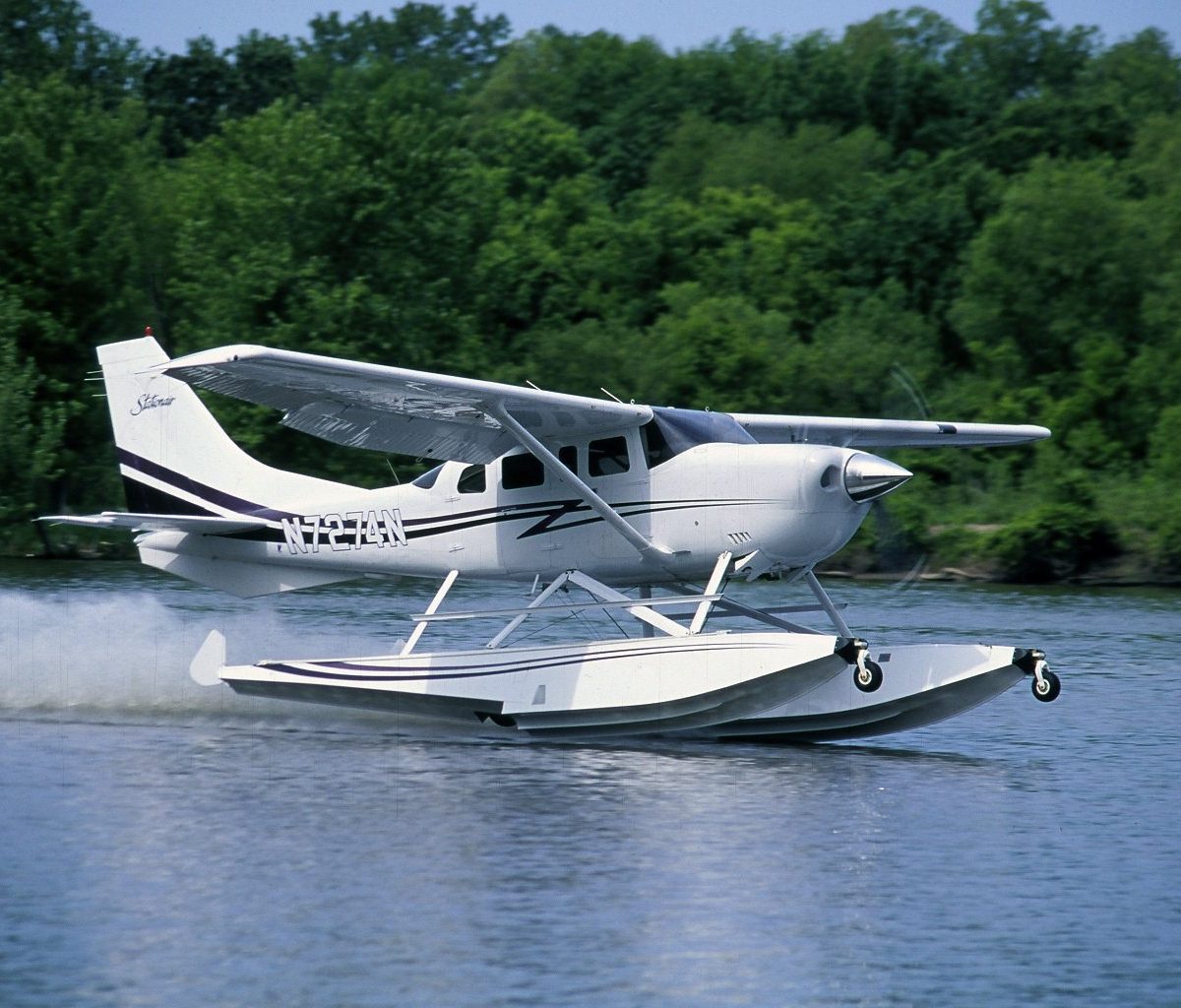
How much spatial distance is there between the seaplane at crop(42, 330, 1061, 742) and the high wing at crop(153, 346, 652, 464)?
0.02m

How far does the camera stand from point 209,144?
43.6 m

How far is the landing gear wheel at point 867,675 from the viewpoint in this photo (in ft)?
37.7

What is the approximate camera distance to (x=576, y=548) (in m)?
13.1

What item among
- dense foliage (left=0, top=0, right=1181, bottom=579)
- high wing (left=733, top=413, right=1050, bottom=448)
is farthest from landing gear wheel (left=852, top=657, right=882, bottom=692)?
dense foliage (left=0, top=0, right=1181, bottom=579)

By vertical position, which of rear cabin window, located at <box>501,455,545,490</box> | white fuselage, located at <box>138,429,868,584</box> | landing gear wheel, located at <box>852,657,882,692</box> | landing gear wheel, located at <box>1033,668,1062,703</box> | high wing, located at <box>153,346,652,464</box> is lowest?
landing gear wheel, located at <box>1033,668,1062,703</box>

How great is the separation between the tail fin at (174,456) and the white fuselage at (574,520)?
23 centimetres

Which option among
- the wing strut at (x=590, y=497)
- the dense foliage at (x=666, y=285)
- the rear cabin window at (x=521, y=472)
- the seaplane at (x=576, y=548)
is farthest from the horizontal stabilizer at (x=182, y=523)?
the dense foliage at (x=666, y=285)

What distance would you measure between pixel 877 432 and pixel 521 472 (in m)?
3.36

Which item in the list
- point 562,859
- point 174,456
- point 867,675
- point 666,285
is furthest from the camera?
point 666,285

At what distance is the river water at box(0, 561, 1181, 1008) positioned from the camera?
296 inches

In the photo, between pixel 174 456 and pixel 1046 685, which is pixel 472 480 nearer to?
pixel 174 456

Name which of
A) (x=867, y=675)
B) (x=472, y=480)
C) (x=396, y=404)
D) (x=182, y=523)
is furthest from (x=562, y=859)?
(x=182, y=523)

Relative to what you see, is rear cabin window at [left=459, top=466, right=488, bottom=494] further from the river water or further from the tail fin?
the river water

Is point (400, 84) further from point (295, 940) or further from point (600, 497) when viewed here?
point (295, 940)
